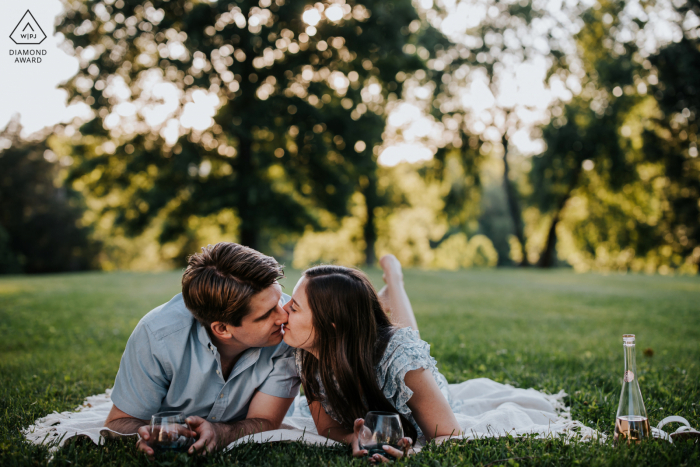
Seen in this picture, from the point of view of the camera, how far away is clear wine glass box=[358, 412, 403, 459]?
260 centimetres

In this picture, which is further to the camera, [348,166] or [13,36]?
[348,166]

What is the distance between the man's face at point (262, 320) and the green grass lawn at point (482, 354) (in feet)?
2.09

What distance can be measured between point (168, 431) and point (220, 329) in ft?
2.15

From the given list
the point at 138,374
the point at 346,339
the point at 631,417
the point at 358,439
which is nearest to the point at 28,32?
the point at 138,374

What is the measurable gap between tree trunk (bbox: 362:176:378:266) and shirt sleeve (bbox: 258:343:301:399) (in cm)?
2689

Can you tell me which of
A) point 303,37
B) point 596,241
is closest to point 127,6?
point 303,37

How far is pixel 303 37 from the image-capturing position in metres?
18.4

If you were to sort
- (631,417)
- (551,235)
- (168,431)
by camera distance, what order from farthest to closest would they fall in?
1. (551,235)
2. (631,417)
3. (168,431)

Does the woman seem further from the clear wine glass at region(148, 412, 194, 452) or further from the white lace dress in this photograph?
the clear wine glass at region(148, 412, 194, 452)

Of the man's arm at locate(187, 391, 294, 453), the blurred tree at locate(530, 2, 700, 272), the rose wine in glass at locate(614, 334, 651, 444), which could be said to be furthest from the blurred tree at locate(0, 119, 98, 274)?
the rose wine in glass at locate(614, 334, 651, 444)

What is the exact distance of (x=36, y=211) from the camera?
98.0 feet

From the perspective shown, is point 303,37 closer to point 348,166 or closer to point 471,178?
point 348,166

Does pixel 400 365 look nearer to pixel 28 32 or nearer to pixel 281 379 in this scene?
pixel 281 379

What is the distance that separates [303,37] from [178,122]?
5.62 metres
